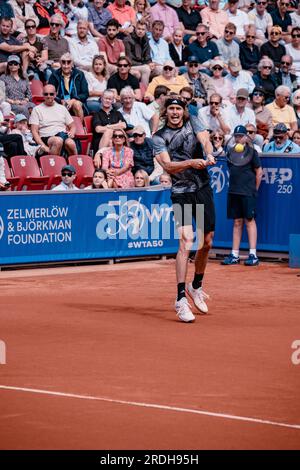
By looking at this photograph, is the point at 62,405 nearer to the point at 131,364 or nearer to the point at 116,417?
the point at 116,417

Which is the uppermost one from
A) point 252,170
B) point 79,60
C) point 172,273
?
point 79,60

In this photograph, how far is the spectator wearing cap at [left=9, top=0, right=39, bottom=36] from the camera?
74.9 ft

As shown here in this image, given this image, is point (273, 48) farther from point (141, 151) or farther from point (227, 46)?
point (141, 151)

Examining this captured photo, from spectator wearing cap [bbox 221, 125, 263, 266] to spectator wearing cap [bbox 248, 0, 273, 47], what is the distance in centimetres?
970

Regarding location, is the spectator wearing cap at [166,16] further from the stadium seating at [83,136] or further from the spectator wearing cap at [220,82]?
the stadium seating at [83,136]

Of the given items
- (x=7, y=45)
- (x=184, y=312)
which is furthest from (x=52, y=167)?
(x=184, y=312)

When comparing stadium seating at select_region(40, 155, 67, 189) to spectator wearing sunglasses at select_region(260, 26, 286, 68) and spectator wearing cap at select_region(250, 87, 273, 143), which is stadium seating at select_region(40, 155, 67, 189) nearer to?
spectator wearing cap at select_region(250, 87, 273, 143)

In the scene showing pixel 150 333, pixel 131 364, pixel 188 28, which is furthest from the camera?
pixel 188 28

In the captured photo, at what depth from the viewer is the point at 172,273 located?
59.1 ft

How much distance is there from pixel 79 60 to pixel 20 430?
52.8 feet

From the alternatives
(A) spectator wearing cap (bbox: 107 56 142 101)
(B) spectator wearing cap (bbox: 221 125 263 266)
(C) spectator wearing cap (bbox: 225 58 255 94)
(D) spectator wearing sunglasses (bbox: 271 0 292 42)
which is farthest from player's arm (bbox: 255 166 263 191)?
(D) spectator wearing sunglasses (bbox: 271 0 292 42)

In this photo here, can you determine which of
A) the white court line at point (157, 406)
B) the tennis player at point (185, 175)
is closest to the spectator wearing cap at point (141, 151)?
the tennis player at point (185, 175)

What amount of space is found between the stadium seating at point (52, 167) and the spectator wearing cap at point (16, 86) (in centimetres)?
159
